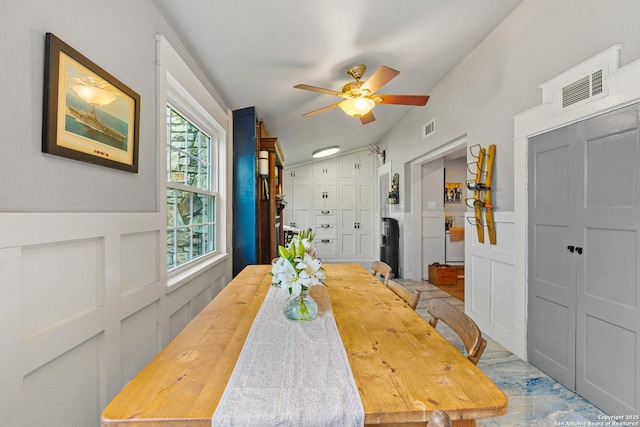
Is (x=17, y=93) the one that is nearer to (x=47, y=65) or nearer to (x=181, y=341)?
(x=47, y=65)

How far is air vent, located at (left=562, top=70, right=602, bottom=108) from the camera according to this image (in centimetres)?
186

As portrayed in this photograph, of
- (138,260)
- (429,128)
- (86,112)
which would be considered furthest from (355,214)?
(86,112)

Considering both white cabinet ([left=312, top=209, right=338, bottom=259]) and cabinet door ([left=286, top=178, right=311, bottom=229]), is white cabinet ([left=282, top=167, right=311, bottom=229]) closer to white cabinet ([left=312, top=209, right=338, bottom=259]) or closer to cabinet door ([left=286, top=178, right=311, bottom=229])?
cabinet door ([left=286, top=178, right=311, bottom=229])

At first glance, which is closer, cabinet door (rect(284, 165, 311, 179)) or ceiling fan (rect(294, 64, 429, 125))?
ceiling fan (rect(294, 64, 429, 125))

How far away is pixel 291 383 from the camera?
0.81 m

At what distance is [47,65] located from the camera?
103cm

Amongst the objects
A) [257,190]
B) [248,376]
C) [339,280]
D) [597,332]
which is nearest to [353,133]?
[257,190]

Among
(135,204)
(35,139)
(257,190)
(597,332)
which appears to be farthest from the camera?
(257,190)

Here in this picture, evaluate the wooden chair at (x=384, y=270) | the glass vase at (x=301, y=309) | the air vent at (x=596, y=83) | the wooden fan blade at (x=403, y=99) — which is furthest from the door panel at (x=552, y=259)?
the glass vase at (x=301, y=309)

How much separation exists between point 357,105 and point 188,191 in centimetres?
165

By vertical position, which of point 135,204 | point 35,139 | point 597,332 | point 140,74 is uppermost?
point 140,74

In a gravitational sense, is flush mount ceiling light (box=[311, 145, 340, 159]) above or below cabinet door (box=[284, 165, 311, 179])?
above

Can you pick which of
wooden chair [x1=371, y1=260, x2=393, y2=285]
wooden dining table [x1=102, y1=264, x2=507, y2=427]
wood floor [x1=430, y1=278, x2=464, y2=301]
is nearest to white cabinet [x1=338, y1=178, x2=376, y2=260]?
wood floor [x1=430, y1=278, x2=464, y2=301]

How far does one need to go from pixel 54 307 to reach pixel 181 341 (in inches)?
17.7
